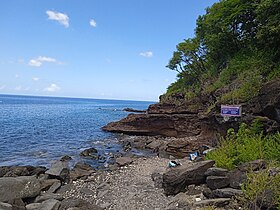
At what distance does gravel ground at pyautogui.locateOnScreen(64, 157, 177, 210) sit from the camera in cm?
898

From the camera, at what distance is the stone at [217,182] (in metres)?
7.58

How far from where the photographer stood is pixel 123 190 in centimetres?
1066

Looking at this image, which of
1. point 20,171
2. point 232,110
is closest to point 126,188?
point 232,110

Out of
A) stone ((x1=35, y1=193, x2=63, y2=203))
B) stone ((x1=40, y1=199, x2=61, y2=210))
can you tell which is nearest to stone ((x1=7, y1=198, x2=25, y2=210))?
stone ((x1=40, y1=199, x2=61, y2=210))

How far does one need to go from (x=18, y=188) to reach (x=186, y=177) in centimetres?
675

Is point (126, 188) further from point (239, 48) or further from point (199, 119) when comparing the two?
point (239, 48)

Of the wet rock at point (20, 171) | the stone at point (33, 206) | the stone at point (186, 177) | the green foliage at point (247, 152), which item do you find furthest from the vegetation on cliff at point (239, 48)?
the wet rock at point (20, 171)

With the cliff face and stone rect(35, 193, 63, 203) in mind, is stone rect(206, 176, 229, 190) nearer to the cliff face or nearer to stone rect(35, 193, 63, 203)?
the cliff face

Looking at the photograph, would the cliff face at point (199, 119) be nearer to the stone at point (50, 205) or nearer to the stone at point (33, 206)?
the stone at point (50, 205)

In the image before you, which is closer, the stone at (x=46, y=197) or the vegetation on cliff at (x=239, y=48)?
the stone at (x=46, y=197)

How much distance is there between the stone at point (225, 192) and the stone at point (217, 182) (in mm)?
322

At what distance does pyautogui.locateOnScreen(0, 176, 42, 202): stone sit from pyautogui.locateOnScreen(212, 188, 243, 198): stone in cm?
733

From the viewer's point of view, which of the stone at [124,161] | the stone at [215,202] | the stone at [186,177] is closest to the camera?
the stone at [215,202]

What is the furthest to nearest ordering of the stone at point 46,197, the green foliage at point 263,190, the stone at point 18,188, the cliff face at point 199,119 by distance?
the cliff face at point 199,119
the stone at point 46,197
the stone at point 18,188
the green foliage at point 263,190
